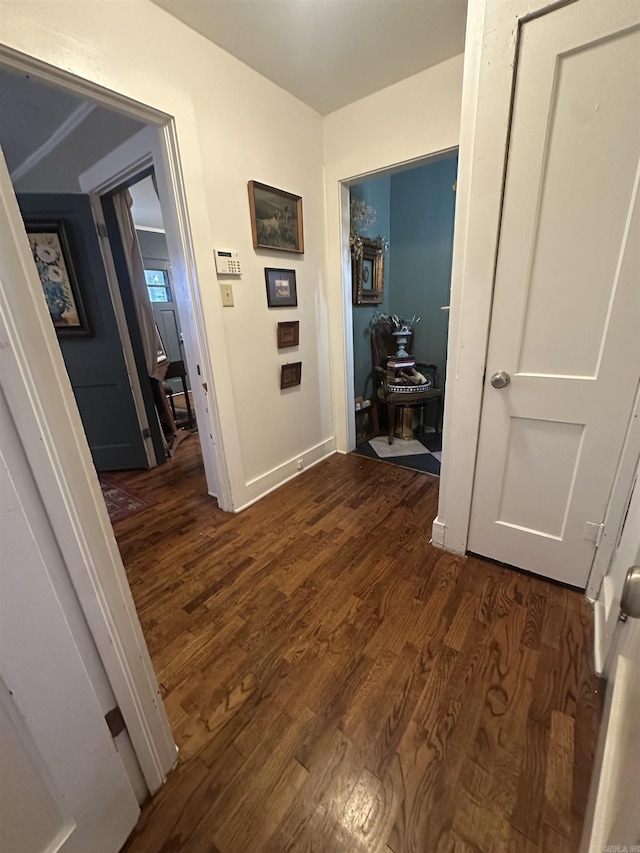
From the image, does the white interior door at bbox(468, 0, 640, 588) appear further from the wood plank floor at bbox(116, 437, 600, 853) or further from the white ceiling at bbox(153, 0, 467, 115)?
the white ceiling at bbox(153, 0, 467, 115)

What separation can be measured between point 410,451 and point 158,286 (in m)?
4.90

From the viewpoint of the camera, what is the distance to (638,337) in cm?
115

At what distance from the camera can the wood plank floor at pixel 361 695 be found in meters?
0.86

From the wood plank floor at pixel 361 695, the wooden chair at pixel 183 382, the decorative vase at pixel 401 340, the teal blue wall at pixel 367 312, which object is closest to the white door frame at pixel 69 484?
the wood plank floor at pixel 361 695

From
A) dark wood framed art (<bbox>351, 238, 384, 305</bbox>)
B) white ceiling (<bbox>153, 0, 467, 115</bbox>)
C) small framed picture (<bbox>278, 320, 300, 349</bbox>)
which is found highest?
white ceiling (<bbox>153, 0, 467, 115</bbox>)

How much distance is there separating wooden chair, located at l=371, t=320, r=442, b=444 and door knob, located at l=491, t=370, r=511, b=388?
165 centimetres

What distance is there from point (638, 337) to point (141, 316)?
2.98m

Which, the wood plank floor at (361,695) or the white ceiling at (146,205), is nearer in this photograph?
the wood plank floor at (361,695)

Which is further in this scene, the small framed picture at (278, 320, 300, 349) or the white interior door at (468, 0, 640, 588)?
the small framed picture at (278, 320, 300, 349)

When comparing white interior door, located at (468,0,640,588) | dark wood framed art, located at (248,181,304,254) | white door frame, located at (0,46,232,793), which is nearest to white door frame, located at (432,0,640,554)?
white interior door, located at (468,0,640,588)

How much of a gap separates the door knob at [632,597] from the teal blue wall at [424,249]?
3246 mm

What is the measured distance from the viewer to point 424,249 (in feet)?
11.1

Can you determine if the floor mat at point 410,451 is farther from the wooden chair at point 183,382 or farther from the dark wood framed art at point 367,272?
the wooden chair at point 183,382

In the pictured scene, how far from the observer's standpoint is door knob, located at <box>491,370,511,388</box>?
1.40m
